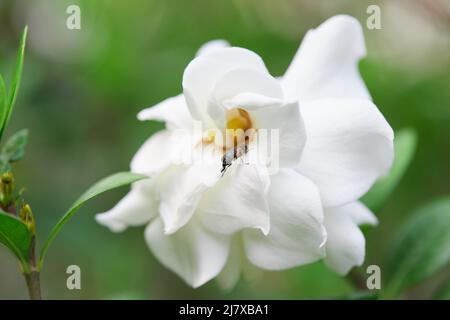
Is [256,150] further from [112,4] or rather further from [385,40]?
[112,4]

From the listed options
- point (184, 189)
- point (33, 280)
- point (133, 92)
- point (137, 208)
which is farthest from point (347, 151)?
point (133, 92)

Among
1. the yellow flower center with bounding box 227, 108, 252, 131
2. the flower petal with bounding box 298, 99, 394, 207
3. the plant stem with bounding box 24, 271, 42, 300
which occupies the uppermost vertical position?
the yellow flower center with bounding box 227, 108, 252, 131

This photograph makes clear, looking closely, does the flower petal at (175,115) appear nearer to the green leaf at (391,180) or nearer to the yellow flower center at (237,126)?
the yellow flower center at (237,126)

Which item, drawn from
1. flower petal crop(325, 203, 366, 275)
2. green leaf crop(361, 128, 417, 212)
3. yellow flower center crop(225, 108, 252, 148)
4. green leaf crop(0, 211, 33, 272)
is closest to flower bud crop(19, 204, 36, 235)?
green leaf crop(0, 211, 33, 272)

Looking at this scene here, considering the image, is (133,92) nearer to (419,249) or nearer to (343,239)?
(419,249)

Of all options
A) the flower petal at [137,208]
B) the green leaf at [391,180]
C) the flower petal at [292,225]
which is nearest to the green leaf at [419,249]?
the green leaf at [391,180]

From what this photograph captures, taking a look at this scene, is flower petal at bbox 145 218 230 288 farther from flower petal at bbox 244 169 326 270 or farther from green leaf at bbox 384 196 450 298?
green leaf at bbox 384 196 450 298
